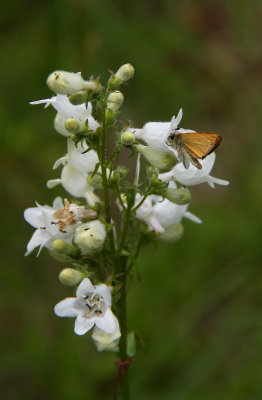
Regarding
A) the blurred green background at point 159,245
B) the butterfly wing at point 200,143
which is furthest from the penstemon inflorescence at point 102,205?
the blurred green background at point 159,245

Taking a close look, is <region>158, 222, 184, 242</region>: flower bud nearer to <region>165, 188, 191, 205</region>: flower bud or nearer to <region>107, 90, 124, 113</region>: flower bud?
<region>165, 188, 191, 205</region>: flower bud

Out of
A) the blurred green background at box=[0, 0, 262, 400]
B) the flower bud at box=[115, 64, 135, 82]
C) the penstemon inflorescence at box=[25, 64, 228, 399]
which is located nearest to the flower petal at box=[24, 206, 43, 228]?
the penstemon inflorescence at box=[25, 64, 228, 399]

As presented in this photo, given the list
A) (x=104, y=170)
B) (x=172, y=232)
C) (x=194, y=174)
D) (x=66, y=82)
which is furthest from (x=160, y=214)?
(x=66, y=82)

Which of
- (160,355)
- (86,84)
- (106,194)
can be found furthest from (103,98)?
(160,355)

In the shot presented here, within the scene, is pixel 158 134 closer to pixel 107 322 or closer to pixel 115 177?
pixel 115 177

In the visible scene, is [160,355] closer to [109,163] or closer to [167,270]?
[167,270]

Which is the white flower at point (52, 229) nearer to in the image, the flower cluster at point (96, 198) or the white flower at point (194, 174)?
the flower cluster at point (96, 198)

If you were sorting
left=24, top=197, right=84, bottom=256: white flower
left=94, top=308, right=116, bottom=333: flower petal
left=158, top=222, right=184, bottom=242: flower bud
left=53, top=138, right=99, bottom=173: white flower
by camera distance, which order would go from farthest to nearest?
left=158, top=222, right=184, bottom=242: flower bud → left=53, top=138, right=99, bottom=173: white flower → left=24, top=197, right=84, bottom=256: white flower → left=94, top=308, right=116, bottom=333: flower petal

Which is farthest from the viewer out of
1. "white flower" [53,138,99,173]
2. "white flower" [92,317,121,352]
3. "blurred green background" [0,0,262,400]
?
"blurred green background" [0,0,262,400]

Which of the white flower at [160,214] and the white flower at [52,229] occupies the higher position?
the white flower at [52,229]
